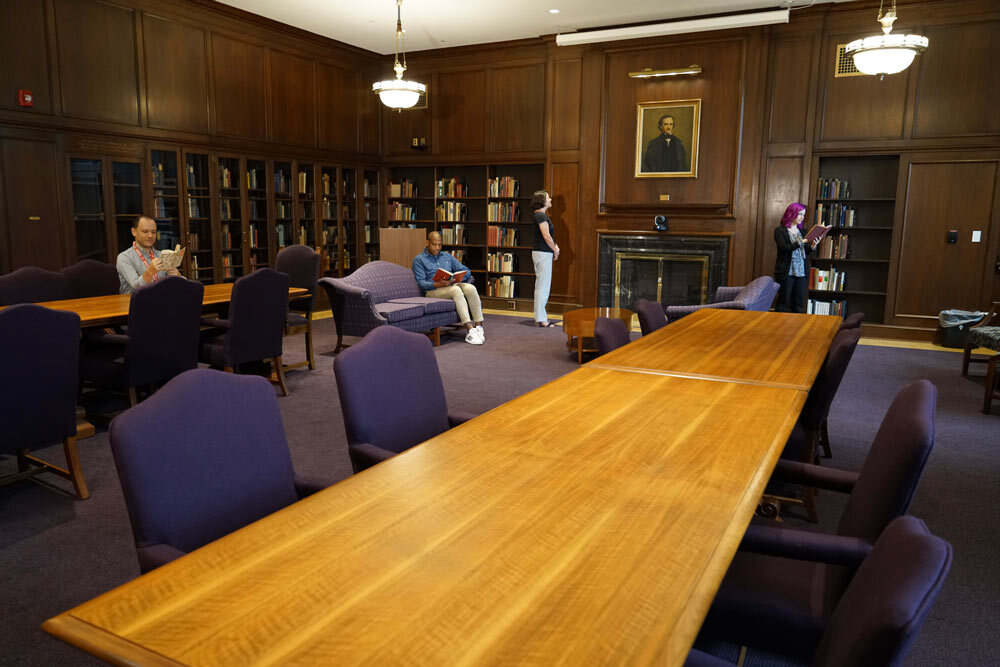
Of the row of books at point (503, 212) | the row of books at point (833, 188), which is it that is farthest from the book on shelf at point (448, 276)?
the row of books at point (833, 188)

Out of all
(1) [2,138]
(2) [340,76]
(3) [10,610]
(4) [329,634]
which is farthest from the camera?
(2) [340,76]

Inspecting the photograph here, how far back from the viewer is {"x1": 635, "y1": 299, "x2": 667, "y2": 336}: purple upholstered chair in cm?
417

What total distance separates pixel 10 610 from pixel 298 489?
4.42 ft

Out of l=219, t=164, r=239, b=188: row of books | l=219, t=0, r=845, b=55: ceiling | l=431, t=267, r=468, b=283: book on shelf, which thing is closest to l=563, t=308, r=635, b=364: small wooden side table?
l=431, t=267, r=468, b=283: book on shelf

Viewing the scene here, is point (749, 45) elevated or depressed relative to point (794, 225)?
elevated

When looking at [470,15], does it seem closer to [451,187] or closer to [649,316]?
[451,187]

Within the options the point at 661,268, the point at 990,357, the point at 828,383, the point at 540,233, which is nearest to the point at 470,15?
the point at 540,233

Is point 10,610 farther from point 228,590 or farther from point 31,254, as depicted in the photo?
point 31,254

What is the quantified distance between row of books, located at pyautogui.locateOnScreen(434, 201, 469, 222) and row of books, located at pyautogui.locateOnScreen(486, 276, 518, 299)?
1.05m

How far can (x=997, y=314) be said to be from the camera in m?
7.20

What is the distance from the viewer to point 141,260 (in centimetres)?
563

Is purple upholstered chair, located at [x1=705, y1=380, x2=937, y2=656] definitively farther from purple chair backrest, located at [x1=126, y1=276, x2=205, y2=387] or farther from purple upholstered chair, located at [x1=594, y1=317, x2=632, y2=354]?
purple chair backrest, located at [x1=126, y1=276, x2=205, y2=387]

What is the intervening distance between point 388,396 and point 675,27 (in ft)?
24.7

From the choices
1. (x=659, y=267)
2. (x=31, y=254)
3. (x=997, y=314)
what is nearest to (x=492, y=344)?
(x=659, y=267)
